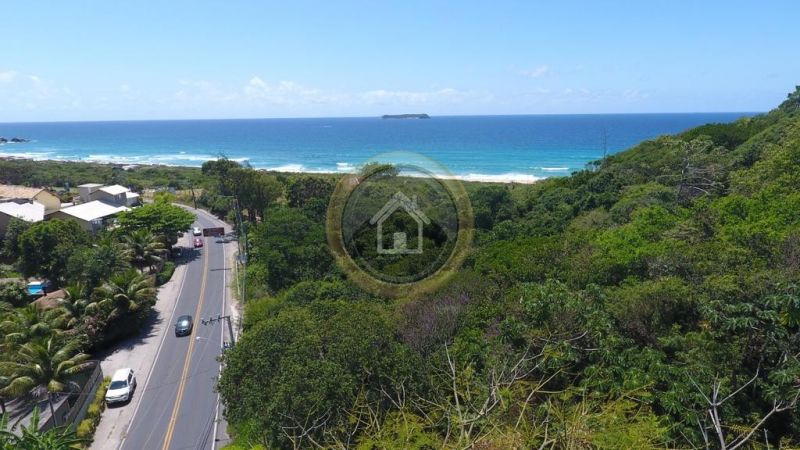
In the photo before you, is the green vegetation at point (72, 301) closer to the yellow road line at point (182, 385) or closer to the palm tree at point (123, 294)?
the palm tree at point (123, 294)

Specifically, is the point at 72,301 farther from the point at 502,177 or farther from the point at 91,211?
the point at 502,177

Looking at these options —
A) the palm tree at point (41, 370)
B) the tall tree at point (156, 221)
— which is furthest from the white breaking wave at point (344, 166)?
the palm tree at point (41, 370)

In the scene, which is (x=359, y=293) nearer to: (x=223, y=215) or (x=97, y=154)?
(x=223, y=215)

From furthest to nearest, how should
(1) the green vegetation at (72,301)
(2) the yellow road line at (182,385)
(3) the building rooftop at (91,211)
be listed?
(3) the building rooftop at (91,211) → (1) the green vegetation at (72,301) → (2) the yellow road line at (182,385)

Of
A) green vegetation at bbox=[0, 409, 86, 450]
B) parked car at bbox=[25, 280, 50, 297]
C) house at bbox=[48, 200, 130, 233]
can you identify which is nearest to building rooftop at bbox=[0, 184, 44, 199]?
house at bbox=[48, 200, 130, 233]

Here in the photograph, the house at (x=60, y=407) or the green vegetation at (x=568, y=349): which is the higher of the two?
the green vegetation at (x=568, y=349)

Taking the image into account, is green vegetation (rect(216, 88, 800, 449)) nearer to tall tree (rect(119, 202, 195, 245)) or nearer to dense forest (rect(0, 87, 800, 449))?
dense forest (rect(0, 87, 800, 449))
